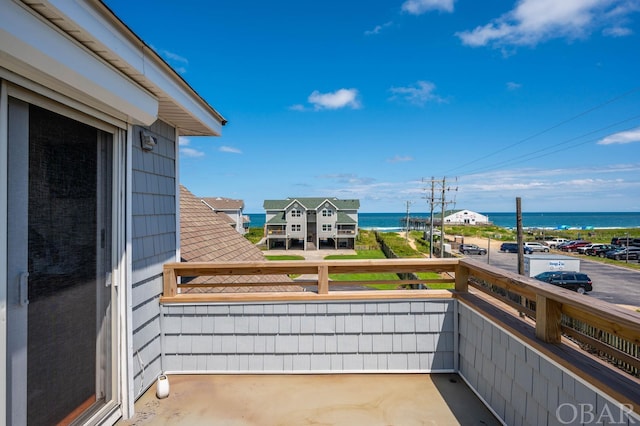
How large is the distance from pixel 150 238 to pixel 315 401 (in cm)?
196

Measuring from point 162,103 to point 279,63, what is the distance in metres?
15.5

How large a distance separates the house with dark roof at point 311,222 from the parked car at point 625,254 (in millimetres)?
20656

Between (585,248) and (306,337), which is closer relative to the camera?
(306,337)

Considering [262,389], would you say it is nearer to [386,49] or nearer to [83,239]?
[83,239]

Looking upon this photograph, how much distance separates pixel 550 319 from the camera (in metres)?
1.96

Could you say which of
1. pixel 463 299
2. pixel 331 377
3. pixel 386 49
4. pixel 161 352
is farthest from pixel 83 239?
pixel 386 49

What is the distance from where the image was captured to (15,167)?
5.28ft

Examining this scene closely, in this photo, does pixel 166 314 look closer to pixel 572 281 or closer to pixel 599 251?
pixel 572 281

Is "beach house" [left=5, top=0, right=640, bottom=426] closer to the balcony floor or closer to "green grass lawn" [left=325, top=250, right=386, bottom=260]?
the balcony floor

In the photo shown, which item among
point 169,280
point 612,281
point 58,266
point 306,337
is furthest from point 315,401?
point 612,281

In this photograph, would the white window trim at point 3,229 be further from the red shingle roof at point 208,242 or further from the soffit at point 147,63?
the red shingle roof at point 208,242

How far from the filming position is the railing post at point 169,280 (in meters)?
3.17

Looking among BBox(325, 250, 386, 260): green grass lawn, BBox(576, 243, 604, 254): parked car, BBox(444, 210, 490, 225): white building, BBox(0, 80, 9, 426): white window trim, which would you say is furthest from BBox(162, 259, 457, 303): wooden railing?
BBox(444, 210, 490, 225): white building

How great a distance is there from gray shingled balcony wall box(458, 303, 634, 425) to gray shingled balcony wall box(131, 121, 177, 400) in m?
2.79
